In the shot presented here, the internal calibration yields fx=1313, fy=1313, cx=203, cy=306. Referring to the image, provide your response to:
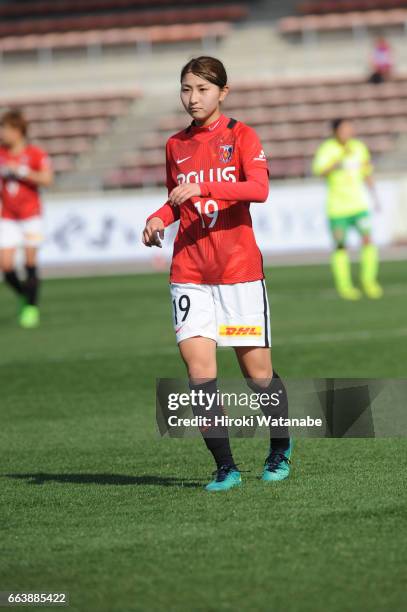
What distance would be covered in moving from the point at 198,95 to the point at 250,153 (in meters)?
0.33

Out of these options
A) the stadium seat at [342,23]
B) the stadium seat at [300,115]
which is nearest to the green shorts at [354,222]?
the stadium seat at [300,115]

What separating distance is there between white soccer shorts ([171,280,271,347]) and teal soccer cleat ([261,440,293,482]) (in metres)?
0.50

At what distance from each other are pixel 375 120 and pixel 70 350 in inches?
827

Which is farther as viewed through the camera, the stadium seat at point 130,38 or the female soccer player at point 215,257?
the stadium seat at point 130,38

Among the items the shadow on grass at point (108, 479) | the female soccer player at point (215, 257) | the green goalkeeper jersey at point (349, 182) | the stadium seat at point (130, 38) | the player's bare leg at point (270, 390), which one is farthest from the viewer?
the stadium seat at point (130, 38)

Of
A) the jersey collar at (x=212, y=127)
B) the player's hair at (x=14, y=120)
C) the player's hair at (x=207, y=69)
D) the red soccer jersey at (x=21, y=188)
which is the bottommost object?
the jersey collar at (x=212, y=127)

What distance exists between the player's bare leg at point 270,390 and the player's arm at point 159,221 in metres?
0.61

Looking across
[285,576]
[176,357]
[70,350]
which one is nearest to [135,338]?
[70,350]

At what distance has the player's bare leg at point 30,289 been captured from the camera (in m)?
14.5

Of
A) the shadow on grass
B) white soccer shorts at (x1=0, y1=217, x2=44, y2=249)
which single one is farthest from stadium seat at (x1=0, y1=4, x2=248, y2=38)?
the shadow on grass

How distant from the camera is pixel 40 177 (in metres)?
14.1

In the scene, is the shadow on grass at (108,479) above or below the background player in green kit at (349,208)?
below

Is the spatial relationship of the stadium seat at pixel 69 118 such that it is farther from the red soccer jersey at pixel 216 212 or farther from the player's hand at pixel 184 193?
the player's hand at pixel 184 193

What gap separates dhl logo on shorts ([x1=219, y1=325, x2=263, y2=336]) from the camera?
5.55 m
